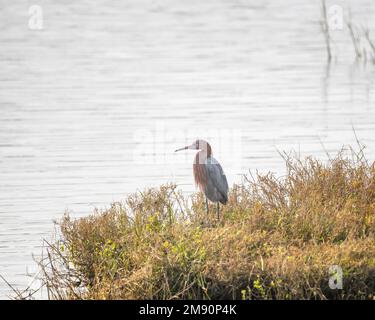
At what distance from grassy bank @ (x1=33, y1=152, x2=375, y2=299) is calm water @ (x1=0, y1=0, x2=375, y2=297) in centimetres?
139

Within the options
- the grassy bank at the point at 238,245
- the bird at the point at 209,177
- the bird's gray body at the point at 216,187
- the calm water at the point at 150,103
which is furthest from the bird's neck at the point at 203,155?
the calm water at the point at 150,103

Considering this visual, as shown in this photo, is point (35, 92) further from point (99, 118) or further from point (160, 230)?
point (160, 230)

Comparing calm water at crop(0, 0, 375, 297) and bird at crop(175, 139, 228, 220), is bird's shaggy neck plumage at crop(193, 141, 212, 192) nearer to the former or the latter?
bird at crop(175, 139, 228, 220)

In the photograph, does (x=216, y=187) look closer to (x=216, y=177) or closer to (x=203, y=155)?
(x=216, y=177)

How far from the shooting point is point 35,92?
27.6 meters

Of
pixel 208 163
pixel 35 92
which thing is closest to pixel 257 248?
pixel 208 163

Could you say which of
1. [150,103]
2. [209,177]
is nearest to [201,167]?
[209,177]

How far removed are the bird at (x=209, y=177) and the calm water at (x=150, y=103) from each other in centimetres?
227

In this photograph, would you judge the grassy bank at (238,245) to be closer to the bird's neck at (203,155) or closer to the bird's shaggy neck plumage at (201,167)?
the bird's shaggy neck plumage at (201,167)

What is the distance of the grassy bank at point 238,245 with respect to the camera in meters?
9.71

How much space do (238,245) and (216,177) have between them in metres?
1.66

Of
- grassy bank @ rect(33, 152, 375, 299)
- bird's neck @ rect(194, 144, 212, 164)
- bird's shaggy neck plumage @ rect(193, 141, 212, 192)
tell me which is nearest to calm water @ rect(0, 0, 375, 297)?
grassy bank @ rect(33, 152, 375, 299)

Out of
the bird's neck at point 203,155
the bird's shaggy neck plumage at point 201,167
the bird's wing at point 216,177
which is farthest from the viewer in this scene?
the bird's neck at point 203,155
